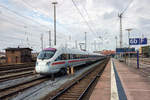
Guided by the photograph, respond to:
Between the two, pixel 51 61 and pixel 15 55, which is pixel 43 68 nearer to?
pixel 51 61

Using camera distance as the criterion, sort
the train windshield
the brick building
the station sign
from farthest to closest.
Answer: the brick building, the station sign, the train windshield

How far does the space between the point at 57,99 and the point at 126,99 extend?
3.30m

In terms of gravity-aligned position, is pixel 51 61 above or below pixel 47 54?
below

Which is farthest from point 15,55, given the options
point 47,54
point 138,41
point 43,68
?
point 138,41

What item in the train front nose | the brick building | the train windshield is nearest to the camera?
the train front nose

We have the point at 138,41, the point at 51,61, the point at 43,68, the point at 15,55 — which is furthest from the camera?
→ the point at 15,55

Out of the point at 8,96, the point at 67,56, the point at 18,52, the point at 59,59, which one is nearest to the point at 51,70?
the point at 59,59

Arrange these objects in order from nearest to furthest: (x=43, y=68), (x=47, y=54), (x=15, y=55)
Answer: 1. (x=43, y=68)
2. (x=47, y=54)
3. (x=15, y=55)

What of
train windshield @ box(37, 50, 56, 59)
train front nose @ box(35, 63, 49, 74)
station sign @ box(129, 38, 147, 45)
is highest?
station sign @ box(129, 38, 147, 45)

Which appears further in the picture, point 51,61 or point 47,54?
point 47,54

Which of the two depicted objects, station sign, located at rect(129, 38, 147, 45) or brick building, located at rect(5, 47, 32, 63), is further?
brick building, located at rect(5, 47, 32, 63)

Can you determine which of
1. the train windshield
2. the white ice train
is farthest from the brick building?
the train windshield

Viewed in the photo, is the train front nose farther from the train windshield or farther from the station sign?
the station sign

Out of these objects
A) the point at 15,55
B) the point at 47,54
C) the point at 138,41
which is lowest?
the point at 15,55
